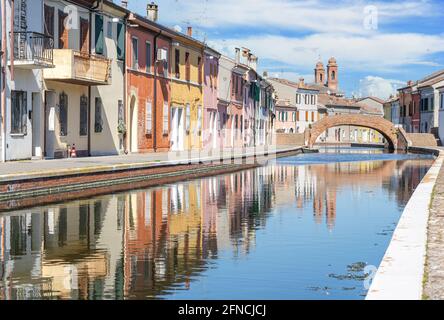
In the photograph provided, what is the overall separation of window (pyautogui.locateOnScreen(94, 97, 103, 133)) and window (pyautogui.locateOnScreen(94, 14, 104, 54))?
87.7 inches

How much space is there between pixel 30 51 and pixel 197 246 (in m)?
17.1

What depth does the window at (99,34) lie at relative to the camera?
33594 millimetres

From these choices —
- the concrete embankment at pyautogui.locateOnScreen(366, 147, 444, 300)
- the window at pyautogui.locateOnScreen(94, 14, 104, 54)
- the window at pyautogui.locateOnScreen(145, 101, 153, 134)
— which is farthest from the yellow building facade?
the concrete embankment at pyautogui.locateOnScreen(366, 147, 444, 300)

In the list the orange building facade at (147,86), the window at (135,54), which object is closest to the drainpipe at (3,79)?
the orange building facade at (147,86)

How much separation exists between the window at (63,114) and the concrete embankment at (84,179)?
4801 mm

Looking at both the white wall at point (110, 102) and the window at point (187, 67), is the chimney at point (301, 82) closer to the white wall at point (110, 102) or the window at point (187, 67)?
the window at point (187, 67)

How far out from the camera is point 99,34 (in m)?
34.0

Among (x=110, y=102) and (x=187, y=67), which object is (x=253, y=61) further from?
(x=110, y=102)

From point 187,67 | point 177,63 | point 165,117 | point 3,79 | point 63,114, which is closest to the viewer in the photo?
point 3,79

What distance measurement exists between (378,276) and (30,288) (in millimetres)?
3849

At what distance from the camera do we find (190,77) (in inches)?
1943

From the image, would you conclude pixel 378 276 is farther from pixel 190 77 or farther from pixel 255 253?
pixel 190 77

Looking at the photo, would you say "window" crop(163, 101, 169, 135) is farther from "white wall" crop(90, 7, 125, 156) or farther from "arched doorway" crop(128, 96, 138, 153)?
"white wall" crop(90, 7, 125, 156)

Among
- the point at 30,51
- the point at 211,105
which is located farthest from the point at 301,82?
the point at 30,51
